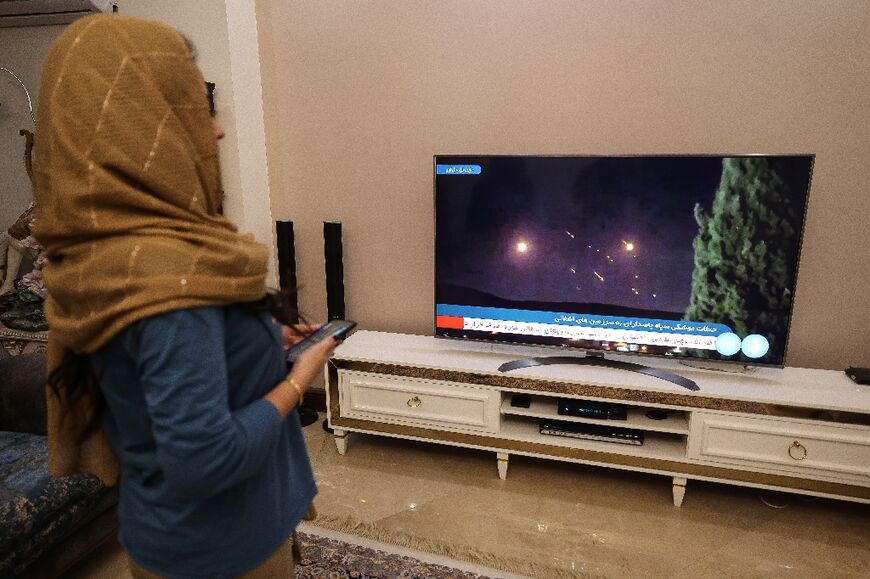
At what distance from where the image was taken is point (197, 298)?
2.30 feet

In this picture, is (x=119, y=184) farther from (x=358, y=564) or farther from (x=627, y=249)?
(x=627, y=249)

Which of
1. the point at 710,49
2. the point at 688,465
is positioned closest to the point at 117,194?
the point at 688,465

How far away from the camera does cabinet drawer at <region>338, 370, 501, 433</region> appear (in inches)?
91.8

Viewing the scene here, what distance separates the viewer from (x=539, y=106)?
2449 mm

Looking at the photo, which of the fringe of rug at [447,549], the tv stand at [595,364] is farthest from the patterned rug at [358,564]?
the tv stand at [595,364]

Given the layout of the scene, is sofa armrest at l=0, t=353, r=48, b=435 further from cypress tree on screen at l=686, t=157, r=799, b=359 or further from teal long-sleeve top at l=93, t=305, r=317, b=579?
cypress tree on screen at l=686, t=157, r=799, b=359

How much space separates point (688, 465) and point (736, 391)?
0.35 meters

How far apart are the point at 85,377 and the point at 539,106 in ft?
6.95

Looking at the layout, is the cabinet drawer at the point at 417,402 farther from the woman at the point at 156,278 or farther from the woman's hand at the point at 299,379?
the woman at the point at 156,278

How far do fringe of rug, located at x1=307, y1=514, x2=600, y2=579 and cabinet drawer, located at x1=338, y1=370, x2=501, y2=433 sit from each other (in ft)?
1.64

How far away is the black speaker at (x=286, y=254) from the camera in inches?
108

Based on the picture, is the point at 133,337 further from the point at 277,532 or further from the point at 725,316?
the point at 725,316

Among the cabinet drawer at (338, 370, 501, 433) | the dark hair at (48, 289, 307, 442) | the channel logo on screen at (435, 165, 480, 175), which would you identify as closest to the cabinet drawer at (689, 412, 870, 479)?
the cabinet drawer at (338, 370, 501, 433)

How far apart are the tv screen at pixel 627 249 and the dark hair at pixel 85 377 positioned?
1533 millimetres
